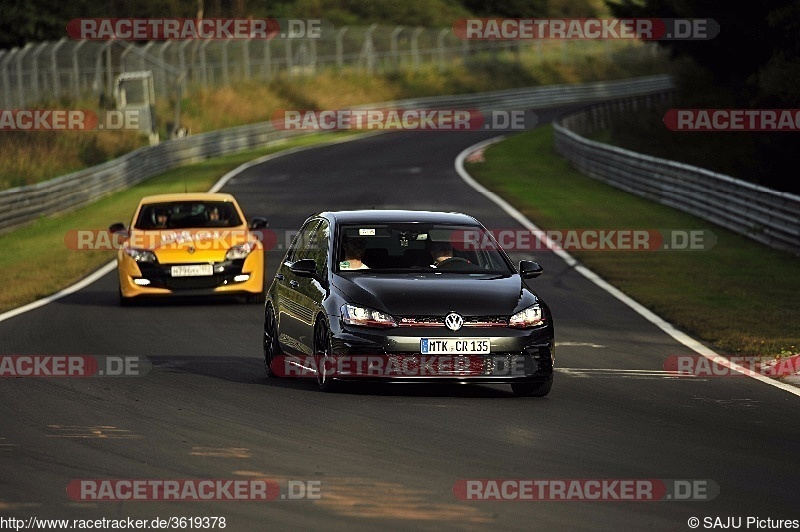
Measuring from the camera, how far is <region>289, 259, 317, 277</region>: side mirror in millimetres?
13422

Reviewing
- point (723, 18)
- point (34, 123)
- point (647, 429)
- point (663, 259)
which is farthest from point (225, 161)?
point (647, 429)

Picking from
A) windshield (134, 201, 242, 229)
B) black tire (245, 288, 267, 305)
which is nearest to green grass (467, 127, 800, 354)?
black tire (245, 288, 267, 305)

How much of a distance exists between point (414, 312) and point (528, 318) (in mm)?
902

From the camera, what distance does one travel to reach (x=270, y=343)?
14.5m

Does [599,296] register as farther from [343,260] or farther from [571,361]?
[343,260]

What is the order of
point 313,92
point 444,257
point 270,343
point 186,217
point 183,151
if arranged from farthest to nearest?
point 313,92
point 183,151
point 186,217
point 270,343
point 444,257

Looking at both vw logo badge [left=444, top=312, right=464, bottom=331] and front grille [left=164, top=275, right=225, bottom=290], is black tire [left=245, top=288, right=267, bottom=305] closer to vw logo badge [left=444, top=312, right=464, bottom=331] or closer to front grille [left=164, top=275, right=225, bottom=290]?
front grille [left=164, top=275, right=225, bottom=290]

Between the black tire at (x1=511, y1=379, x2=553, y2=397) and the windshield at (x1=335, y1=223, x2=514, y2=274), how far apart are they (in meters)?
1.06

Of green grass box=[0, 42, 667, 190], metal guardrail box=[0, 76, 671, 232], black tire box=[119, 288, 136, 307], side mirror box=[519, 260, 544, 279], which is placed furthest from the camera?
green grass box=[0, 42, 667, 190]

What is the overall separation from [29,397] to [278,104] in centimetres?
5887

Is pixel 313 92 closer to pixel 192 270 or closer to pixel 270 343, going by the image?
pixel 192 270

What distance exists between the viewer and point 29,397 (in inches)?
493

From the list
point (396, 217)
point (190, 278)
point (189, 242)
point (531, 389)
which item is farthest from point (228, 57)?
point (531, 389)

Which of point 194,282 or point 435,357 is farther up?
point 435,357
